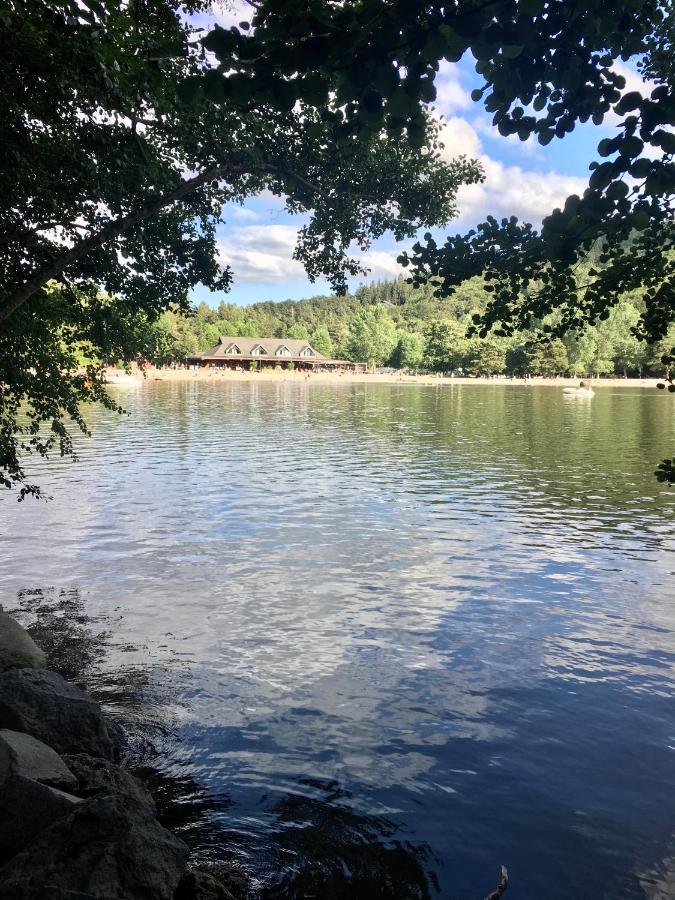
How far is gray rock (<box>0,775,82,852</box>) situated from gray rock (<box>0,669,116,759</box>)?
4.90 ft

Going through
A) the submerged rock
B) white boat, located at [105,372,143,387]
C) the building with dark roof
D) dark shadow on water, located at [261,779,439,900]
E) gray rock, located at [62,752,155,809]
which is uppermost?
the building with dark roof

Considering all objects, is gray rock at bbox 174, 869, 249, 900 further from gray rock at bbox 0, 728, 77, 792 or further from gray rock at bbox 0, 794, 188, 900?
gray rock at bbox 0, 728, 77, 792

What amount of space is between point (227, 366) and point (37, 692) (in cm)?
16382

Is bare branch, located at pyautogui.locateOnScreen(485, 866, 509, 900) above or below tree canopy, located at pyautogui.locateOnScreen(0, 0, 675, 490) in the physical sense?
below

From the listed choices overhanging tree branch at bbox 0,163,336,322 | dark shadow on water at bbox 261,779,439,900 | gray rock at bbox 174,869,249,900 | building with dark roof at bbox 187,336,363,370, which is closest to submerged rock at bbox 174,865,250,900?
gray rock at bbox 174,869,249,900

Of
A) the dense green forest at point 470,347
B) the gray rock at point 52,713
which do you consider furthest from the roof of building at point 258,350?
the gray rock at point 52,713

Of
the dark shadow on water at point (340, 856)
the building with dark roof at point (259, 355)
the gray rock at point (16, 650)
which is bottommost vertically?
the dark shadow on water at point (340, 856)

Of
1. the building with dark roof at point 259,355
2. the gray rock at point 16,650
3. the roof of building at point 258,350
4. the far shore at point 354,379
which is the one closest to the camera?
the gray rock at point 16,650

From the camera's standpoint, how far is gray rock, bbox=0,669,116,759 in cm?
666

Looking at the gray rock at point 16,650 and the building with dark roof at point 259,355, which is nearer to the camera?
the gray rock at point 16,650

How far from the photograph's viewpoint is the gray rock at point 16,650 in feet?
27.4

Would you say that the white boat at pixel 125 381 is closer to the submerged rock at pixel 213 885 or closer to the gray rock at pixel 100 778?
the gray rock at pixel 100 778

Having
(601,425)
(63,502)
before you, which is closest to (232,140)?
(63,502)

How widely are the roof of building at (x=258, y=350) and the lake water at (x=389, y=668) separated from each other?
472 feet
